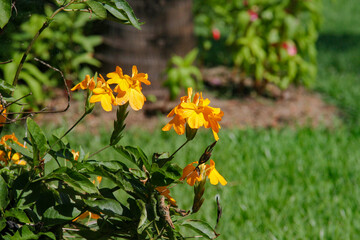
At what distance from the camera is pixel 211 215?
96.1 inches

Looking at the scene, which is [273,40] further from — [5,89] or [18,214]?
[18,214]

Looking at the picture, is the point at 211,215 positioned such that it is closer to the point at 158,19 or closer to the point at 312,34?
the point at 158,19

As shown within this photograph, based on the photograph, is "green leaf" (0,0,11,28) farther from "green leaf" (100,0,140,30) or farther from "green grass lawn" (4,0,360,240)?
"green grass lawn" (4,0,360,240)

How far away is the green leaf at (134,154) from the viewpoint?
1.09 metres

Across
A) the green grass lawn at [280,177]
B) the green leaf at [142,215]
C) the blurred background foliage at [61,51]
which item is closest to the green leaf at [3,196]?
the green leaf at [142,215]

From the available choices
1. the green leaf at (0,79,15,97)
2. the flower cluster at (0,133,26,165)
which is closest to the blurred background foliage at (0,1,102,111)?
the flower cluster at (0,133,26,165)

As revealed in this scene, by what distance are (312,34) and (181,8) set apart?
1.23 m

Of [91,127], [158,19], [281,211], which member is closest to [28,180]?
[281,211]

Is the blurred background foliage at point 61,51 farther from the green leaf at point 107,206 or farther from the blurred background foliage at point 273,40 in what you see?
the green leaf at point 107,206

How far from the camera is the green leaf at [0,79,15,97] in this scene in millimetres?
1098

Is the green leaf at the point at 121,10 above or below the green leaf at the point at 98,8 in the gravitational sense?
below

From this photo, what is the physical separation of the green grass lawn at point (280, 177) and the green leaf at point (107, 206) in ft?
4.19

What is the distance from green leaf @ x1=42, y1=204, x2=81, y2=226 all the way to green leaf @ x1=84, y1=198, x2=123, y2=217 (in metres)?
0.05

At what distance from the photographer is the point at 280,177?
290cm
